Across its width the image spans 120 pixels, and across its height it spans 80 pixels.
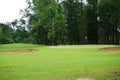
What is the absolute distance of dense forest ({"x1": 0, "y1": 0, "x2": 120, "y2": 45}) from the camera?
7188cm

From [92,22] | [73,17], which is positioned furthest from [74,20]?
[92,22]

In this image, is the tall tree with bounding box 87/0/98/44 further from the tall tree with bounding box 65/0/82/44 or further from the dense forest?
the tall tree with bounding box 65/0/82/44

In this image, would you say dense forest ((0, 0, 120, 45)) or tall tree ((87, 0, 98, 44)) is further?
tall tree ((87, 0, 98, 44))

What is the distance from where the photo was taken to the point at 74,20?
8056 cm

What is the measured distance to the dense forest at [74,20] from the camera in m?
71.9

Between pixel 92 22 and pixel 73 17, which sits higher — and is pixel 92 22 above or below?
below

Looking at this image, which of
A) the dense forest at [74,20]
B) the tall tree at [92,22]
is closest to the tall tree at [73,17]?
the dense forest at [74,20]

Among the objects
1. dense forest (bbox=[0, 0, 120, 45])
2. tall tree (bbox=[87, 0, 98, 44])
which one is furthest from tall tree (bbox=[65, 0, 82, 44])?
tall tree (bbox=[87, 0, 98, 44])

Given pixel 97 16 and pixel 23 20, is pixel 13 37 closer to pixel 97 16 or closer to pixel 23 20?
pixel 23 20

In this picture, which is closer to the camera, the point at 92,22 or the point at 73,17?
the point at 92,22

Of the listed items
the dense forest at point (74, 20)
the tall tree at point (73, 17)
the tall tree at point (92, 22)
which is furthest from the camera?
the tall tree at point (73, 17)

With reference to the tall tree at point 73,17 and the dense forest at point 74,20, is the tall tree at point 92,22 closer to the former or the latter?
the dense forest at point 74,20

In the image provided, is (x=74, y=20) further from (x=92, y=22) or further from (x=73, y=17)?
(x=92, y=22)

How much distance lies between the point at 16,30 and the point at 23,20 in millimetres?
13709
